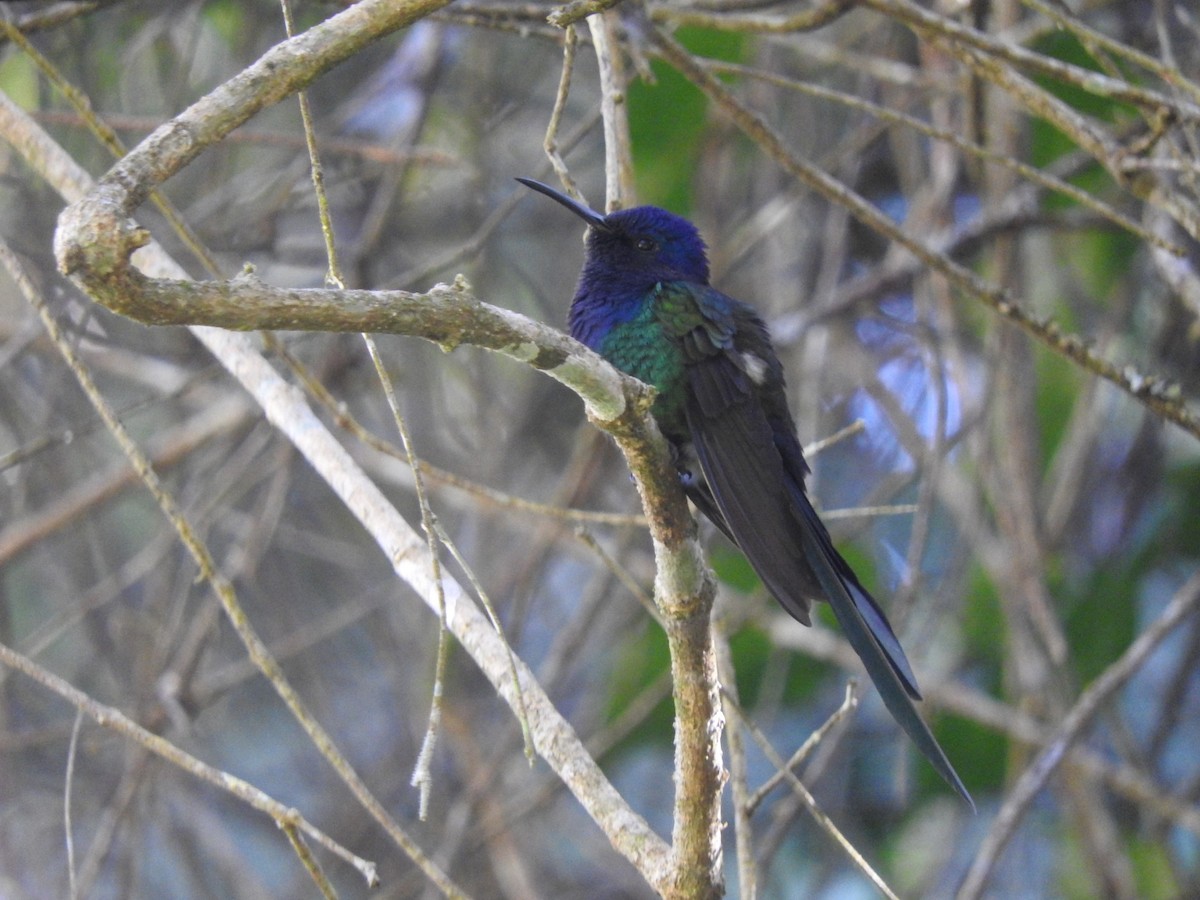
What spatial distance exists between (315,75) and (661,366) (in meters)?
1.42

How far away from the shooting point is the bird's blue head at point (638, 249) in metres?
2.98

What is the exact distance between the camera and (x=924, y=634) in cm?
341

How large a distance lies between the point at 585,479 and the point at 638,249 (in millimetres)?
1109

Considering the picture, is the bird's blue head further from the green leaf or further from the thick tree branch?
the green leaf

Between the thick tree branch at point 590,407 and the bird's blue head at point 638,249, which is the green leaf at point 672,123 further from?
the thick tree branch at point 590,407

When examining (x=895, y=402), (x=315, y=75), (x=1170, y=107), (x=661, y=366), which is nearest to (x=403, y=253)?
(x=895, y=402)

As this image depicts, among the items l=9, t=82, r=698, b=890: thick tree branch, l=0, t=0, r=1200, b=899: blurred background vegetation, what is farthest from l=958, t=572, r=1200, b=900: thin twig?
l=9, t=82, r=698, b=890: thick tree branch

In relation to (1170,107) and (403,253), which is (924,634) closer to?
(1170,107)

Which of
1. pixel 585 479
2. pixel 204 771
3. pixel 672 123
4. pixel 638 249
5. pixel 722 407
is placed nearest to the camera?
pixel 204 771

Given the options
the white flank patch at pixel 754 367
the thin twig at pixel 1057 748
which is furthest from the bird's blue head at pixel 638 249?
the thin twig at pixel 1057 748

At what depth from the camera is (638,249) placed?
3.08 metres

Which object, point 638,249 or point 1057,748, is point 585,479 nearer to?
point 638,249

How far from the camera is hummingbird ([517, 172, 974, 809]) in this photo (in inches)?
97.4

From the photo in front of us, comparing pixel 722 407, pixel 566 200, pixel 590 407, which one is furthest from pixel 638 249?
pixel 590 407
